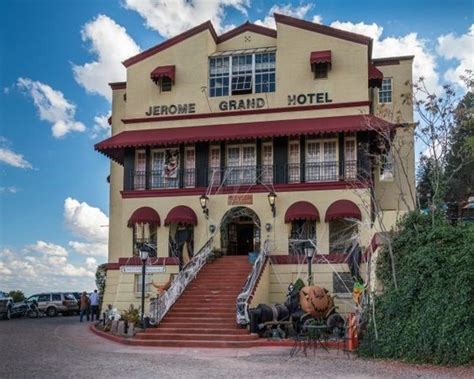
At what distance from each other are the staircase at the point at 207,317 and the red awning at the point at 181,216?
8.49 ft

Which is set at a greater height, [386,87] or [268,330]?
[386,87]

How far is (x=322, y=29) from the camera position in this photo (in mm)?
26797

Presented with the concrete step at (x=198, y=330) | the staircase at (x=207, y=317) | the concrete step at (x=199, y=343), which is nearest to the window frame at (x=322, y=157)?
the staircase at (x=207, y=317)

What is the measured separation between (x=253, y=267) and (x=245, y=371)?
9.33 m

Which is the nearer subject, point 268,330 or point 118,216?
point 268,330

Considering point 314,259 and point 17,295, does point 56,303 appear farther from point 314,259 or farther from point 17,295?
point 314,259

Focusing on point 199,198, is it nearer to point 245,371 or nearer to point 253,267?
point 253,267

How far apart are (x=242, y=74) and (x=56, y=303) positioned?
58.8ft

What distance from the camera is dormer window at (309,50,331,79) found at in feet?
85.7

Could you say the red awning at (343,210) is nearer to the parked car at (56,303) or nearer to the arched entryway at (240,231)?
the arched entryway at (240,231)

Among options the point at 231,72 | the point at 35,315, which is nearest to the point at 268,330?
the point at 231,72

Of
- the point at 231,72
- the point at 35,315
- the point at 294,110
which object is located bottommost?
the point at 35,315

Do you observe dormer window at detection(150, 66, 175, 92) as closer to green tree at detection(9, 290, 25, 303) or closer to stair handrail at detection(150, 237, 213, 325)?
stair handrail at detection(150, 237, 213, 325)

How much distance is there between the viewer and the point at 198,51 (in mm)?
28312
